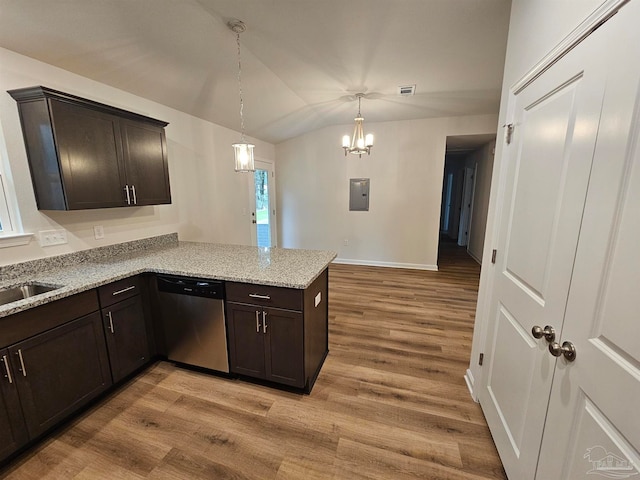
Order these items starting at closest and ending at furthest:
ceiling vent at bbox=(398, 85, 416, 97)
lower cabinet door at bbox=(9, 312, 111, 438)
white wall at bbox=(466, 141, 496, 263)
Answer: lower cabinet door at bbox=(9, 312, 111, 438), ceiling vent at bbox=(398, 85, 416, 97), white wall at bbox=(466, 141, 496, 263)

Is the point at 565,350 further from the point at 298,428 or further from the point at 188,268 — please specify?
the point at 188,268

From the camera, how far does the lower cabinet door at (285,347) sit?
189cm

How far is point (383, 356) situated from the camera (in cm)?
248

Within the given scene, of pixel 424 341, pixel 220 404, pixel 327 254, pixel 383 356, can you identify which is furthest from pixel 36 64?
pixel 424 341

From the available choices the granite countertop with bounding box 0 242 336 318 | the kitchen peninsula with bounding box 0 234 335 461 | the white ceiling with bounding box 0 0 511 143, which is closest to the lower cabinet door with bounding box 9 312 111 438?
the kitchen peninsula with bounding box 0 234 335 461

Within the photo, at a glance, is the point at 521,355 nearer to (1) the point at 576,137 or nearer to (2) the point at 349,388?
(1) the point at 576,137

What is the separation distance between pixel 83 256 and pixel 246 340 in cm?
164

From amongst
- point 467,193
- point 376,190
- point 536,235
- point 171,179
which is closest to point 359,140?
point 376,190

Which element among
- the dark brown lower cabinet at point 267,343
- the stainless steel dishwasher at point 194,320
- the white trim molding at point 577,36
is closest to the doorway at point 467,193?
the white trim molding at point 577,36

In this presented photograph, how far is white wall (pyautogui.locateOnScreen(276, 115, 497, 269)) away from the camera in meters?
4.77

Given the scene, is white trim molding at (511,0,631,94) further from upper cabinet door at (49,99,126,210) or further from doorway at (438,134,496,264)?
doorway at (438,134,496,264)

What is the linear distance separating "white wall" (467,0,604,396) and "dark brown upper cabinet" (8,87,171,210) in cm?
287

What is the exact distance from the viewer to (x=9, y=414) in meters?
1.45

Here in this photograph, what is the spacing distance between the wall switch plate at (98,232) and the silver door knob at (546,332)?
325 cm
